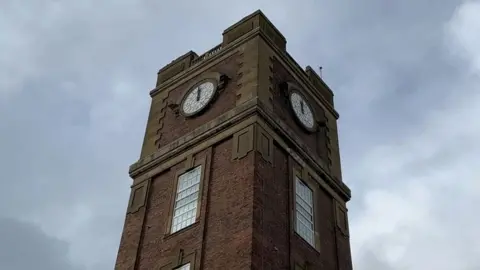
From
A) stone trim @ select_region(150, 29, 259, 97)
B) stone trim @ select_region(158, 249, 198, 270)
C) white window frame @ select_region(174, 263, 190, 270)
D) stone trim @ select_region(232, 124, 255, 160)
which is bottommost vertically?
white window frame @ select_region(174, 263, 190, 270)

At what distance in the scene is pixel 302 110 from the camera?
97.1 feet

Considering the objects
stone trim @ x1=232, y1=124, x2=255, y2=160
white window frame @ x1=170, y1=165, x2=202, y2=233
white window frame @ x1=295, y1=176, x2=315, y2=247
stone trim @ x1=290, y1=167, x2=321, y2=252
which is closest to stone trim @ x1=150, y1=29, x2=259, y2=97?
stone trim @ x1=232, y1=124, x2=255, y2=160

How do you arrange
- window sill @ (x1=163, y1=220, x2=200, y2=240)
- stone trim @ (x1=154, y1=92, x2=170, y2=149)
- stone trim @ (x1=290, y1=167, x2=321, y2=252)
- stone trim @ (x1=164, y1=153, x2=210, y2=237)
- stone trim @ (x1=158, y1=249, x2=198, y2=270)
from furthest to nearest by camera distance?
stone trim @ (x1=154, y1=92, x2=170, y2=149) → stone trim @ (x1=290, y1=167, x2=321, y2=252) → stone trim @ (x1=164, y1=153, x2=210, y2=237) → window sill @ (x1=163, y1=220, x2=200, y2=240) → stone trim @ (x1=158, y1=249, x2=198, y2=270)

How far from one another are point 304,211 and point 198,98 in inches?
259

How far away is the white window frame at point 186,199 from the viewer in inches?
968

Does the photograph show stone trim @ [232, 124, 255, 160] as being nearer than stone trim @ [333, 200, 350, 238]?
Yes

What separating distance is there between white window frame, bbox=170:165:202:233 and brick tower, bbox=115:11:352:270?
5 cm

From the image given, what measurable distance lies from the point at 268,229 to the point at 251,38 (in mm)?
9787

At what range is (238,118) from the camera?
2612 cm

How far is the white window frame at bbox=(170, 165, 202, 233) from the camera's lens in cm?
2459

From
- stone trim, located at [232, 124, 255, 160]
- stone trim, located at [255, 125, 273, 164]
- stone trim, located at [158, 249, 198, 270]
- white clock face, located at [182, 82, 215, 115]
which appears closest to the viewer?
stone trim, located at [158, 249, 198, 270]

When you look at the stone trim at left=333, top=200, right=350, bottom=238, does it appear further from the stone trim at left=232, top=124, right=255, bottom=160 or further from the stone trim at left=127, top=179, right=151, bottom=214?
the stone trim at left=127, top=179, right=151, bottom=214

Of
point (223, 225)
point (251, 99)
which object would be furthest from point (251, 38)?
point (223, 225)

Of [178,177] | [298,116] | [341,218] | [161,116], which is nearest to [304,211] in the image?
[341,218]
